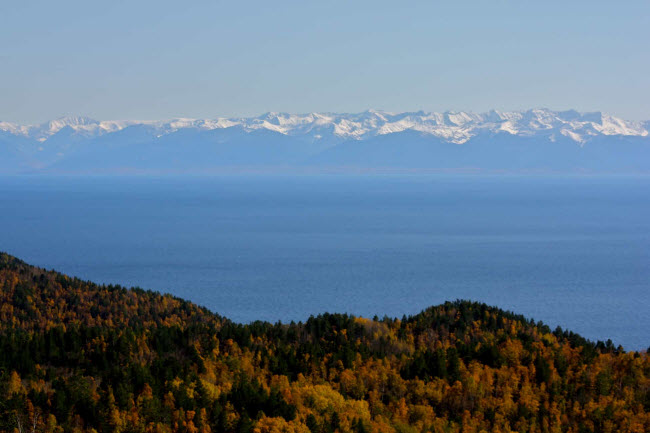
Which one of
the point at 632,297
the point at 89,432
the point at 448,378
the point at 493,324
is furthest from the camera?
the point at 632,297

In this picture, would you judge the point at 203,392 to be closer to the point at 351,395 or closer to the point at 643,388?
the point at 351,395

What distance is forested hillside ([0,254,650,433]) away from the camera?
58.7m

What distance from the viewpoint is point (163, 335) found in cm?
7931

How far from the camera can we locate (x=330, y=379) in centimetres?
7138

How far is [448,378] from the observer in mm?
72312

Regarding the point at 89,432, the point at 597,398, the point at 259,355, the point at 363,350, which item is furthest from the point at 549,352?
the point at 89,432

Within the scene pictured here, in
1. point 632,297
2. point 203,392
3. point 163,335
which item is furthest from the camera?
point 632,297

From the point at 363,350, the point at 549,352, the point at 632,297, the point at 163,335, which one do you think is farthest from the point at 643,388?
the point at 632,297

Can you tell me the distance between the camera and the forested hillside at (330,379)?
58.7 metres

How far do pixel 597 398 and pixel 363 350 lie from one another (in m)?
22.4

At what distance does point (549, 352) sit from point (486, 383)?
1259cm

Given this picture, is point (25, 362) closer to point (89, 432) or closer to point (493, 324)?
point (89, 432)

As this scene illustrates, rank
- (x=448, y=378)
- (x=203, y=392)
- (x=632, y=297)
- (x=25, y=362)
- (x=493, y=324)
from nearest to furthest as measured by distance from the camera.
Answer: (x=203, y=392) < (x=25, y=362) < (x=448, y=378) < (x=493, y=324) < (x=632, y=297)

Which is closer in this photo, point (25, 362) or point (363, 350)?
point (25, 362)
